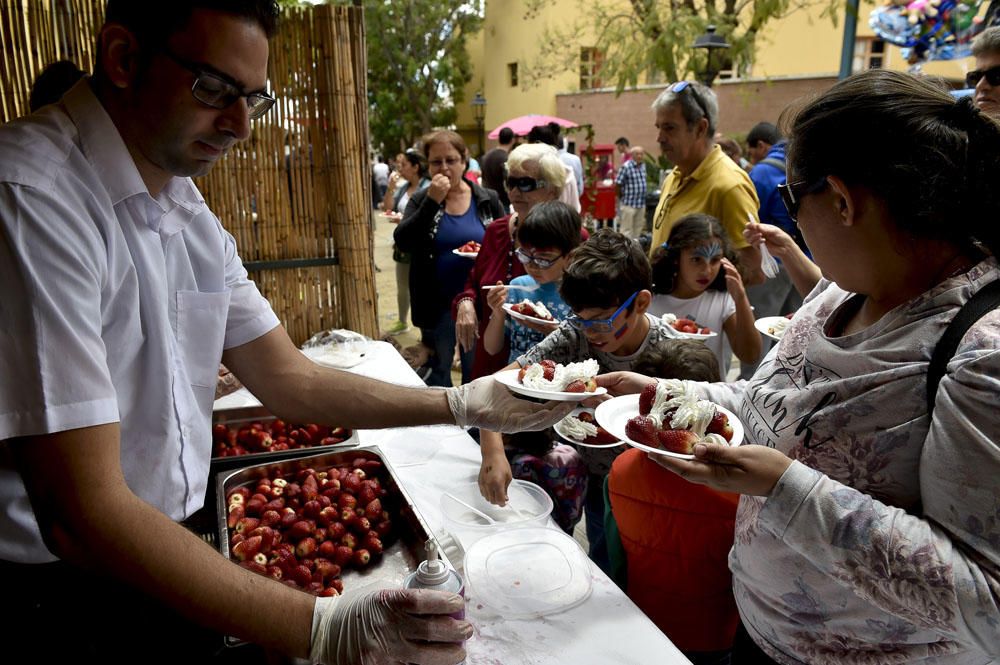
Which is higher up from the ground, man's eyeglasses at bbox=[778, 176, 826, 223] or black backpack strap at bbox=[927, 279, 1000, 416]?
man's eyeglasses at bbox=[778, 176, 826, 223]

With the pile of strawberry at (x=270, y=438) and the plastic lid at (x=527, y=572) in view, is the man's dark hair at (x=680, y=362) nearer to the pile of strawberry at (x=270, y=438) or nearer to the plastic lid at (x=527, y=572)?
the plastic lid at (x=527, y=572)

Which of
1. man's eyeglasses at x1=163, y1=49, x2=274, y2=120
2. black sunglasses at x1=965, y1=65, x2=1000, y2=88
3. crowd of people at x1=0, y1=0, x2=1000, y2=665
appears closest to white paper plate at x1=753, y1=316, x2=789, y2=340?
black sunglasses at x1=965, y1=65, x2=1000, y2=88

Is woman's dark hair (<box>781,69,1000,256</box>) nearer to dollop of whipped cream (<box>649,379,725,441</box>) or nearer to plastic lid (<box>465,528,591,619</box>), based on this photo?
dollop of whipped cream (<box>649,379,725,441</box>)

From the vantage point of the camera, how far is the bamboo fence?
360 centimetres

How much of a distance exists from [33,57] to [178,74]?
2366mm

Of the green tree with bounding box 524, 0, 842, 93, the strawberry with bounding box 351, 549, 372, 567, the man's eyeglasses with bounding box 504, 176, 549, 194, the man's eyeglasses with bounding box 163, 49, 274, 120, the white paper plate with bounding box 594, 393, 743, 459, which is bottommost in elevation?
the strawberry with bounding box 351, 549, 372, 567

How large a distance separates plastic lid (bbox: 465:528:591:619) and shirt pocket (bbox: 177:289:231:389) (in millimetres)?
789

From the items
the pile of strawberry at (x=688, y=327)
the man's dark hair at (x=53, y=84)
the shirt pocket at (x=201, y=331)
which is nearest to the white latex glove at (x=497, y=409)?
the shirt pocket at (x=201, y=331)

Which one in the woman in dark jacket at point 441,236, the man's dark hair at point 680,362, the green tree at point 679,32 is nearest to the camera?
the man's dark hair at point 680,362

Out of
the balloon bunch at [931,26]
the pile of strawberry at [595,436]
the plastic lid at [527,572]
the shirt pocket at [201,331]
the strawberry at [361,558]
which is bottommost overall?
the strawberry at [361,558]

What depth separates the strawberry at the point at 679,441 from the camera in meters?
1.49

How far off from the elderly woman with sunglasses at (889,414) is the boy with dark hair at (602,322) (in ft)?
3.42

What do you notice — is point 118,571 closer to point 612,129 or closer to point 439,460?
point 439,460

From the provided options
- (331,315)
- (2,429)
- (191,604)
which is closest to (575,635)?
(191,604)
